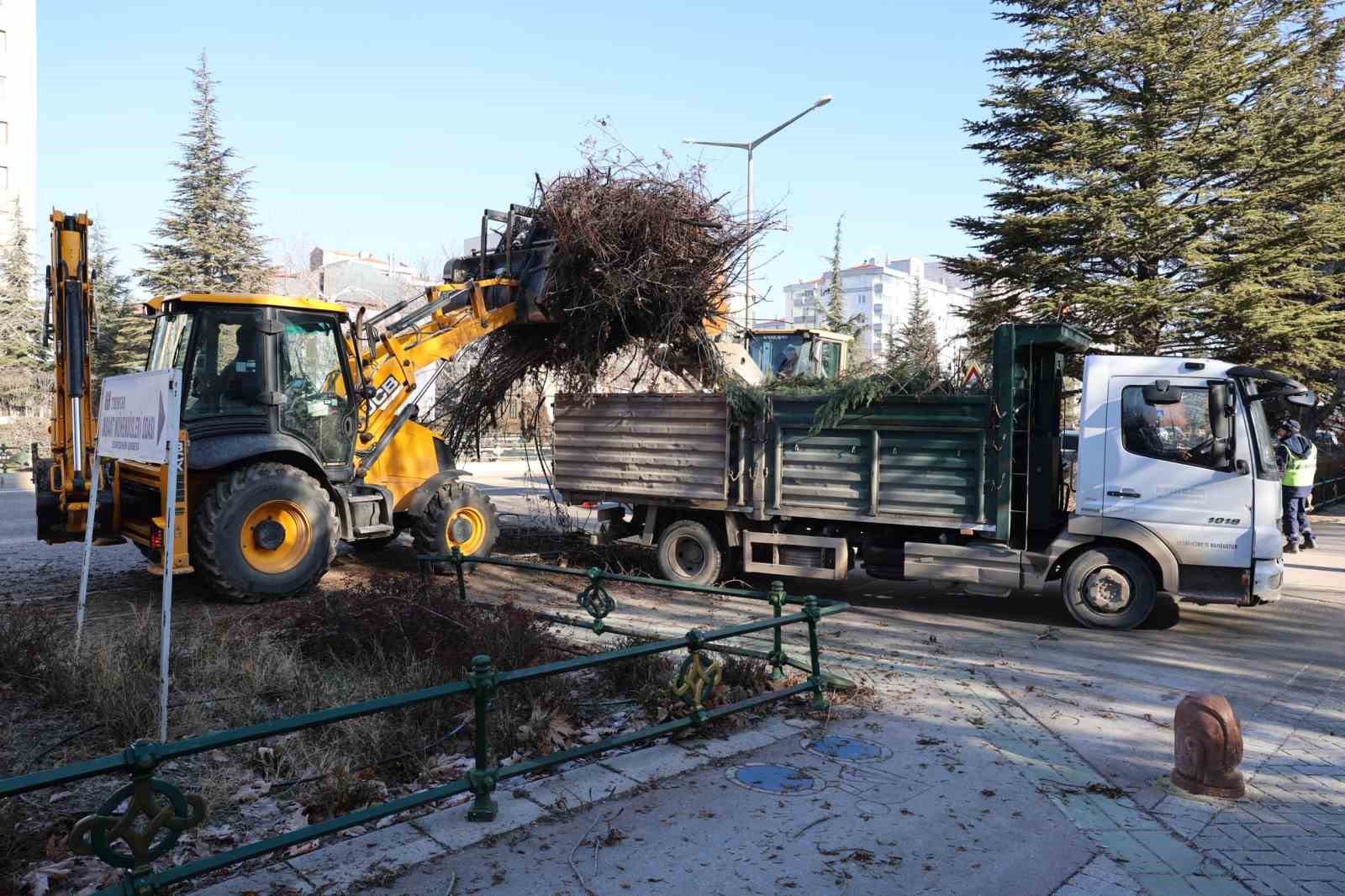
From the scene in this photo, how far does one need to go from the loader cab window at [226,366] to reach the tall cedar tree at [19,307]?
98.6 ft

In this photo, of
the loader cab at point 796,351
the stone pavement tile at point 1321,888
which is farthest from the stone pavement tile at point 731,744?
the loader cab at point 796,351

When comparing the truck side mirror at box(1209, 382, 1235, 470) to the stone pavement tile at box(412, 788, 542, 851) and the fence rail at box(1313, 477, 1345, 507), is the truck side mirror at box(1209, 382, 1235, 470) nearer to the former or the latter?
the stone pavement tile at box(412, 788, 542, 851)

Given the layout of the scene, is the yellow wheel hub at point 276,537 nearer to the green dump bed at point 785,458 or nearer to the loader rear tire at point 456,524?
the loader rear tire at point 456,524

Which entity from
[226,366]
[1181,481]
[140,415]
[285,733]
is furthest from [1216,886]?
A: [226,366]

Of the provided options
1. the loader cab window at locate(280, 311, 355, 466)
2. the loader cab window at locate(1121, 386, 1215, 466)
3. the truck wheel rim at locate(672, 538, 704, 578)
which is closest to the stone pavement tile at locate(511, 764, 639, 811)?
the truck wheel rim at locate(672, 538, 704, 578)

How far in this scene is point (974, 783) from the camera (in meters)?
4.93

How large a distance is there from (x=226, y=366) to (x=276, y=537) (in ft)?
5.70

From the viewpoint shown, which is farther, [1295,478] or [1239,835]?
[1295,478]

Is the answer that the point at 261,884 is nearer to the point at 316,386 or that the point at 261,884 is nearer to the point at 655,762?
the point at 655,762

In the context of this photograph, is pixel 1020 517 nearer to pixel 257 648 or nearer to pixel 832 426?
pixel 832 426

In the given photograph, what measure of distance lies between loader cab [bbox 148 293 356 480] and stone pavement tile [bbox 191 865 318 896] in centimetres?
560

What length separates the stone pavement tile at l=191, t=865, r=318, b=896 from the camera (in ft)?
11.8

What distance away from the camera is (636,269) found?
989 centimetres

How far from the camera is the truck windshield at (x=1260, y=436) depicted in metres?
8.30
